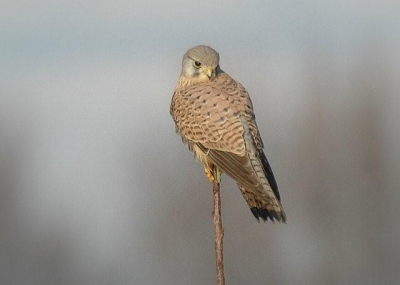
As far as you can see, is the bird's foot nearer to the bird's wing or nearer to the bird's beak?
the bird's wing

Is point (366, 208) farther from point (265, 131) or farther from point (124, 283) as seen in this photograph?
point (124, 283)

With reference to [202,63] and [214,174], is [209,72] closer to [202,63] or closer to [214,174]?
[202,63]

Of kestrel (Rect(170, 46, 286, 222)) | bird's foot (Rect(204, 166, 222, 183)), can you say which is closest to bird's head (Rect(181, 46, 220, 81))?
kestrel (Rect(170, 46, 286, 222))

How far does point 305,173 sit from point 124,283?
0.92 metres

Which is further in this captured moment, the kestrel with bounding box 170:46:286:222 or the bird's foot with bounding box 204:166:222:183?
the bird's foot with bounding box 204:166:222:183

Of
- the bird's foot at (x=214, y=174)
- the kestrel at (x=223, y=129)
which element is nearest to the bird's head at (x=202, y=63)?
the kestrel at (x=223, y=129)

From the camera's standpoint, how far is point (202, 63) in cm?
205

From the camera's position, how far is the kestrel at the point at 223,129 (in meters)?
1.87

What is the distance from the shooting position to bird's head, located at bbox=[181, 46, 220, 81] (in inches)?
80.6

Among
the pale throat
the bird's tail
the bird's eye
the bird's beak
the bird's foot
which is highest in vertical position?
the bird's eye

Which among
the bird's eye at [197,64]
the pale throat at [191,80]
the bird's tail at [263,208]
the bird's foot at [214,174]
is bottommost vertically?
the bird's tail at [263,208]

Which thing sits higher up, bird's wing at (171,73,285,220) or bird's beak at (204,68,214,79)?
bird's beak at (204,68,214,79)

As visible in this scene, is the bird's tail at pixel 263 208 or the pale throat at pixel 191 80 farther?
the pale throat at pixel 191 80

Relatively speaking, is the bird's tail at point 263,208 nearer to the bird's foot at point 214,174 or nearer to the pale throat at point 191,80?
the bird's foot at point 214,174
